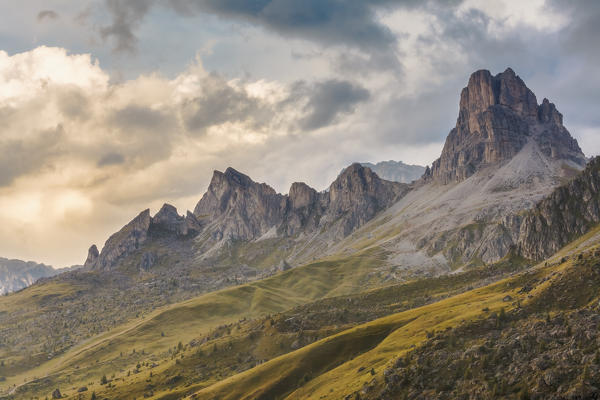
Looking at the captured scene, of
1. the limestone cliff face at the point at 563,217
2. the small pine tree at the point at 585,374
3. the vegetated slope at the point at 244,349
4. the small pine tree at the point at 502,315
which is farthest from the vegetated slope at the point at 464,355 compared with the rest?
the limestone cliff face at the point at 563,217

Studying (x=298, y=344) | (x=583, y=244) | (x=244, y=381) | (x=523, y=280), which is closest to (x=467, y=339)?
(x=523, y=280)

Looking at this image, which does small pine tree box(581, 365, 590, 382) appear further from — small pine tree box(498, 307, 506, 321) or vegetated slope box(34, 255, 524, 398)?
vegetated slope box(34, 255, 524, 398)

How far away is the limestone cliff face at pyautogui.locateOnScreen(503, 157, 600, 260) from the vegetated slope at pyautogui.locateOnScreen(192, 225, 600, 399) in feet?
249

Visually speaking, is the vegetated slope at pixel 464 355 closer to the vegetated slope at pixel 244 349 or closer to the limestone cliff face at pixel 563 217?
the vegetated slope at pixel 244 349

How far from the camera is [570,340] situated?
5262 centimetres

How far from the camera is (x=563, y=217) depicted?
17762 cm

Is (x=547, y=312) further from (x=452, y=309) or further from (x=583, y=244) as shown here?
(x=583, y=244)

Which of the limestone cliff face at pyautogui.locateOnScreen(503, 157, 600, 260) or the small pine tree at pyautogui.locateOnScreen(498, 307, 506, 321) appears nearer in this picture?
the small pine tree at pyautogui.locateOnScreen(498, 307, 506, 321)

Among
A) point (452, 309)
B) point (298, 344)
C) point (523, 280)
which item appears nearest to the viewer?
point (452, 309)

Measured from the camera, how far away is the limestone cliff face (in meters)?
168

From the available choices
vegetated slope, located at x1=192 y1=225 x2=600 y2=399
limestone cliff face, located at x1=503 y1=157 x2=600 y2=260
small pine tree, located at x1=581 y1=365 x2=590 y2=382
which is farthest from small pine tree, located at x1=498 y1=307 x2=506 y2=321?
limestone cliff face, located at x1=503 y1=157 x2=600 y2=260

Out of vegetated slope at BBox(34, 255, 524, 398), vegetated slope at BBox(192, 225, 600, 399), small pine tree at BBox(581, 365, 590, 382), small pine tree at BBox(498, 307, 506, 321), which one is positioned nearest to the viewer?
small pine tree at BBox(581, 365, 590, 382)

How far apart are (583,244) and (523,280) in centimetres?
4702

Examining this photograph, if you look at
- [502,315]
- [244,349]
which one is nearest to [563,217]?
[502,315]
